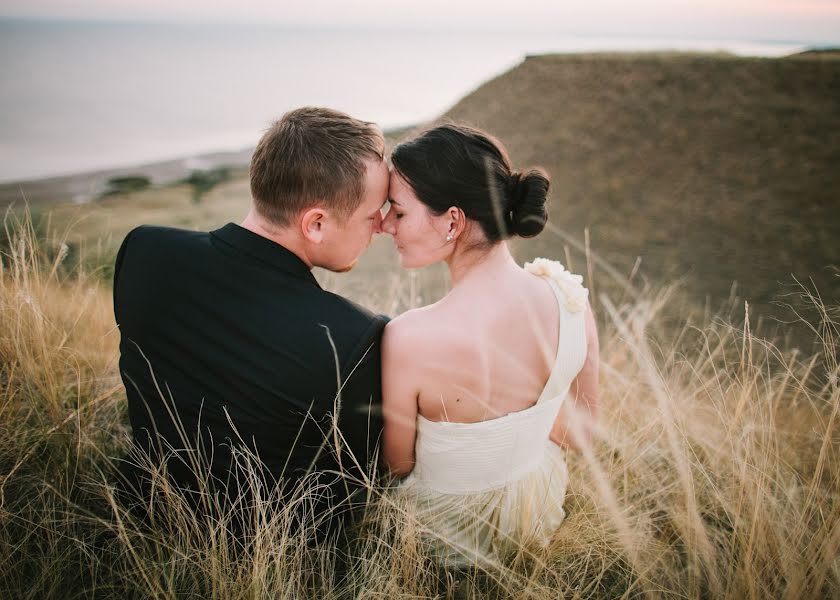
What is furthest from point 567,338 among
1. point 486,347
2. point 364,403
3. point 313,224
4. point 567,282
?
point 313,224

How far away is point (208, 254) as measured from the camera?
5.12 ft

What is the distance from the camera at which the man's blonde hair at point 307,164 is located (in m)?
1.67

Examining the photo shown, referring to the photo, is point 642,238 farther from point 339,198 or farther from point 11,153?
point 11,153

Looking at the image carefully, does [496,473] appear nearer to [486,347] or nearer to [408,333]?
[486,347]

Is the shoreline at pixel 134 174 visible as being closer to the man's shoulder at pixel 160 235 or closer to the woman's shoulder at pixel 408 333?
the man's shoulder at pixel 160 235

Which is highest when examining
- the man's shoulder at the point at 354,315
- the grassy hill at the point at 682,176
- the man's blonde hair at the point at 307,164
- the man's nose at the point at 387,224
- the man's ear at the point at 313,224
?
the man's blonde hair at the point at 307,164

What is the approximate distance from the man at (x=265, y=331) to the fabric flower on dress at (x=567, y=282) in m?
0.72

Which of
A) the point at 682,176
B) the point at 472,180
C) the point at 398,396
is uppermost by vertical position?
the point at 472,180

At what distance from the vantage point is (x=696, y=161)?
9.87 meters

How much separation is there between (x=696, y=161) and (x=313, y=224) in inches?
410

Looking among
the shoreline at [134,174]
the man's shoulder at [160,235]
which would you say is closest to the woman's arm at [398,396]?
the man's shoulder at [160,235]

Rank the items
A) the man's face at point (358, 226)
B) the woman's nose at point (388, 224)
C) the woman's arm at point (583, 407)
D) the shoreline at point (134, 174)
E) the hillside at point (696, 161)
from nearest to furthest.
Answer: the man's face at point (358, 226) → the woman's nose at point (388, 224) → the woman's arm at point (583, 407) → the shoreline at point (134, 174) → the hillside at point (696, 161)

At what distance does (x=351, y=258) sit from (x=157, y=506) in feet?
3.82

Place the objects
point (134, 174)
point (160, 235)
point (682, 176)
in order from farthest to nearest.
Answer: point (134, 174) → point (682, 176) → point (160, 235)
